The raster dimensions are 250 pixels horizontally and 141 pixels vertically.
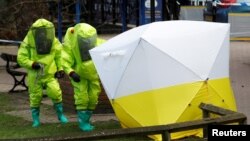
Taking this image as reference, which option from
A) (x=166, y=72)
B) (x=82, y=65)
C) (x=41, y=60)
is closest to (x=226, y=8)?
(x=41, y=60)

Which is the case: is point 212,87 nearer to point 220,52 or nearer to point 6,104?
point 220,52

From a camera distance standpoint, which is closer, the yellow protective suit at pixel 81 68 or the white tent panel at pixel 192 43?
the white tent panel at pixel 192 43

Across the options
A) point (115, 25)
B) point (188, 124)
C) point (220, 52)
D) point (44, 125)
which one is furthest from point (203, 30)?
point (115, 25)

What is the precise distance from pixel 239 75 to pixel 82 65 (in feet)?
24.3

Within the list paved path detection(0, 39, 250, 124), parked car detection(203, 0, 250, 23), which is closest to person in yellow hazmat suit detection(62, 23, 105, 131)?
paved path detection(0, 39, 250, 124)

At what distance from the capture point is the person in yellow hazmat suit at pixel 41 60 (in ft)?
30.4

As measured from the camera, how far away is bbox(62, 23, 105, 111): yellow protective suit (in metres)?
8.59

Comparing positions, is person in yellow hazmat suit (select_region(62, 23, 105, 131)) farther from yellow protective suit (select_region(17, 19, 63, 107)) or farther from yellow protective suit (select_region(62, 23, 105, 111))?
yellow protective suit (select_region(17, 19, 63, 107))

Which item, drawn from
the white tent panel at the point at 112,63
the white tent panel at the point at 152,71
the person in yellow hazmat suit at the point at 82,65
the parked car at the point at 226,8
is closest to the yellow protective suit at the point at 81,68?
the person in yellow hazmat suit at the point at 82,65

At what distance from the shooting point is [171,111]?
25.1 feet

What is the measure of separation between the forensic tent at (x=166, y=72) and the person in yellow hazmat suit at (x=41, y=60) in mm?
1345

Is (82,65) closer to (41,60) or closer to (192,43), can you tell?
(41,60)

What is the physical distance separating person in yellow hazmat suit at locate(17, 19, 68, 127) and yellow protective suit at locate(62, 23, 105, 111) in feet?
1.88

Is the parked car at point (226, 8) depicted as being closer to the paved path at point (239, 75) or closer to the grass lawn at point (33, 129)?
the paved path at point (239, 75)
